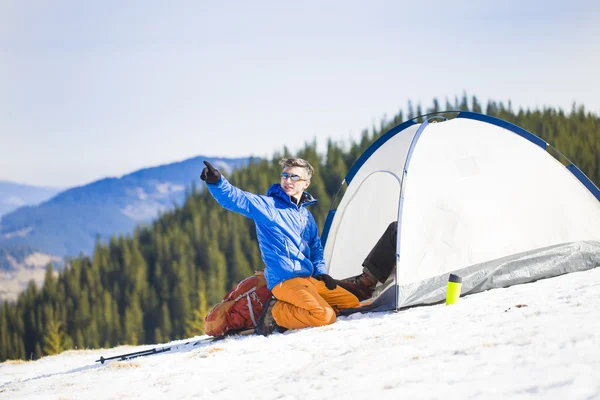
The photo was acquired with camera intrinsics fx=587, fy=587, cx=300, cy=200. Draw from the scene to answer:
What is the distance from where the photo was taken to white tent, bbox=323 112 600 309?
6801 millimetres

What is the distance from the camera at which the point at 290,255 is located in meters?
6.57

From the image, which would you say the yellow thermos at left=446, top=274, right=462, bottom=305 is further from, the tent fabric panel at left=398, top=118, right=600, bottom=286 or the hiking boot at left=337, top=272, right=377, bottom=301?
the hiking boot at left=337, top=272, right=377, bottom=301

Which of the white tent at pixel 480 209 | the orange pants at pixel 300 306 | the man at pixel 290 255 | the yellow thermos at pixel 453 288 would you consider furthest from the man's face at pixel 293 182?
the yellow thermos at pixel 453 288

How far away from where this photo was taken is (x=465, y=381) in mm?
3531

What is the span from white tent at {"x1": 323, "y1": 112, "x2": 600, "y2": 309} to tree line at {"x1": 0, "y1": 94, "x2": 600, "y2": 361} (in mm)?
58807

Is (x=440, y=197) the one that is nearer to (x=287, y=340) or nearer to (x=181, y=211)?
(x=287, y=340)

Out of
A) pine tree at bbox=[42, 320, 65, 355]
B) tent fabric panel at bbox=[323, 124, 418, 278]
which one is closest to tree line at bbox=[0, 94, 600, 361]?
pine tree at bbox=[42, 320, 65, 355]

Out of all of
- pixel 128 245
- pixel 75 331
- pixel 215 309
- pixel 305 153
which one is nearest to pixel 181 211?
pixel 128 245

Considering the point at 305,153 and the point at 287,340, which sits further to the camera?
the point at 305,153

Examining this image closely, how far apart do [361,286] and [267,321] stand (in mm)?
1445

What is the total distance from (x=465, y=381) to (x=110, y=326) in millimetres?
77401

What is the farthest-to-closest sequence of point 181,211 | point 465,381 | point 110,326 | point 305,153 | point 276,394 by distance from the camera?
point 181,211
point 305,153
point 110,326
point 276,394
point 465,381

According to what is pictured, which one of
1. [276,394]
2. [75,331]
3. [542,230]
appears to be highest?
[542,230]

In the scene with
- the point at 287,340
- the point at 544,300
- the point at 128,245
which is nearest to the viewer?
the point at 544,300
